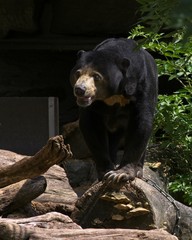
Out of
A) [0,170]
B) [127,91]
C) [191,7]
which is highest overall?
[191,7]

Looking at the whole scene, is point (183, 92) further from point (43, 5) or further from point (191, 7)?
point (191, 7)

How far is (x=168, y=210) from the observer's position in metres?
4.67

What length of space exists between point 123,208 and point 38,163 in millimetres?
643

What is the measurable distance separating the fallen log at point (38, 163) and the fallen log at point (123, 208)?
461 mm

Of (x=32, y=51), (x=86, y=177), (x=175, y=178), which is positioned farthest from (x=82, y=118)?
(x=32, y=51)

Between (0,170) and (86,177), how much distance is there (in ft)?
10.00

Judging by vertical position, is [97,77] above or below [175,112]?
above

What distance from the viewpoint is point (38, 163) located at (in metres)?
4.02

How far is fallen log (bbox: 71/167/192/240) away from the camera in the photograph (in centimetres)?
434

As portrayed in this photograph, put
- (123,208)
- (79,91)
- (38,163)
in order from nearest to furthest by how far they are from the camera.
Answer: (38,163) < (123,208) < (79,91)

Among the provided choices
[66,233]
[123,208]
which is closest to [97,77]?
[123,208]

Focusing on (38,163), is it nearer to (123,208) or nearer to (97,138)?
(123,208)

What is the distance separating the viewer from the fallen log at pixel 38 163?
3783 mm

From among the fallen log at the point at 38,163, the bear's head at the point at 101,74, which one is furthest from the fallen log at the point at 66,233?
the bear's head at the point at 101,74
